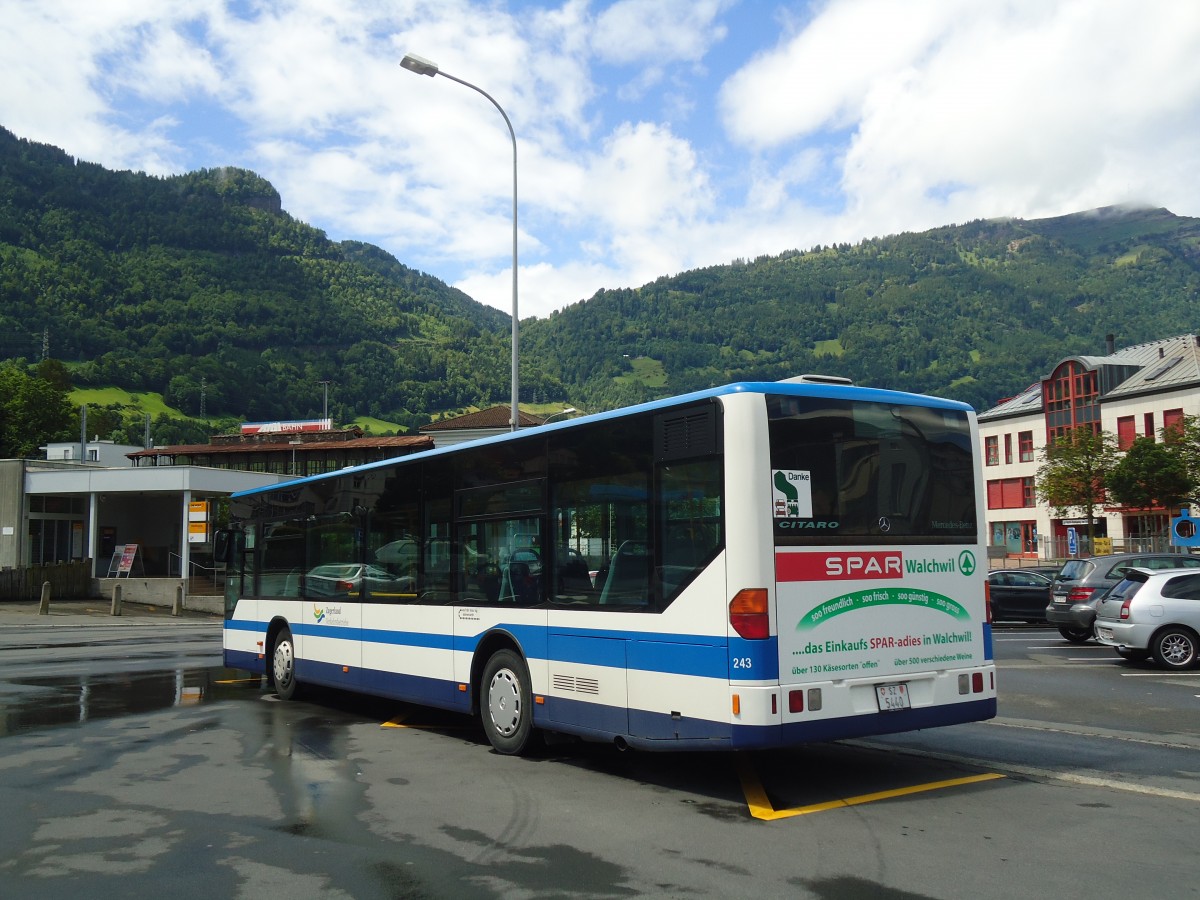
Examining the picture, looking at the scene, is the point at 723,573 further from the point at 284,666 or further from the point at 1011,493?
the point at 1011,493

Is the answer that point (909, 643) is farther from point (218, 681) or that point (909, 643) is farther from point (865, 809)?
point (218, 681)

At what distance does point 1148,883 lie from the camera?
5.40 meters

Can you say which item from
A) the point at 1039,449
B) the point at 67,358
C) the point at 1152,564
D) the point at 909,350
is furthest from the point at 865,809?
the point at 909,350

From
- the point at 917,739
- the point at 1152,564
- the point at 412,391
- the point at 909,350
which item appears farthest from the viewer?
the point at 909,350

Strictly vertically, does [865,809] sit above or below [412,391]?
below

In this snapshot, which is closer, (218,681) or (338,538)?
(338,538)

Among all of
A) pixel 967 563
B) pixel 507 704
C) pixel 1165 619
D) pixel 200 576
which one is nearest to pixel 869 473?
pixel 967 563

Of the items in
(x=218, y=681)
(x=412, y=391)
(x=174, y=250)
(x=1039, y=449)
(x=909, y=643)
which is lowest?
(x=218, y=681)

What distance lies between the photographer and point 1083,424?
6244 centimetres

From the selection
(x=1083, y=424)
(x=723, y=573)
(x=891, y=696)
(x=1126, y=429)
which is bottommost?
(x=891, y=696)

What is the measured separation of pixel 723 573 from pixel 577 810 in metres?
1.94

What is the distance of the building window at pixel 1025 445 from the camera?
68938mm

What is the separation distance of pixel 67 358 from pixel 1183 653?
149410mm

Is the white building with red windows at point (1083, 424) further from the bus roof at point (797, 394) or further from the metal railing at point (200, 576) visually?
the bus roof at point (797, 394)
